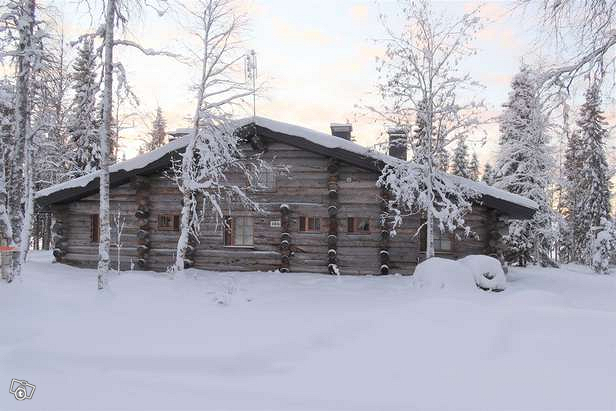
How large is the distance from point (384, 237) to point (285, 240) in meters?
3.53

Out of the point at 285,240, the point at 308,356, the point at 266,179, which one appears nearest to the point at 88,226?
the point at 266,179

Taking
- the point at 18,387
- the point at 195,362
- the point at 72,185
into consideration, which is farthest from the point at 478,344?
the point at 72,185

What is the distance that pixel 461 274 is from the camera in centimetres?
1055

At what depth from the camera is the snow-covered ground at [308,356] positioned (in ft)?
13.8

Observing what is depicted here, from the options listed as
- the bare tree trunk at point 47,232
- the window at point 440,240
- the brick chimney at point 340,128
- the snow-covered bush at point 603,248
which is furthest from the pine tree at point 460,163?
the bare tree trunk at point 47,232

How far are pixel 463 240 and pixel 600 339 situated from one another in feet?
32.6

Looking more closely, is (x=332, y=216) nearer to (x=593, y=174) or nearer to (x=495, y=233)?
(x=495, y=233)

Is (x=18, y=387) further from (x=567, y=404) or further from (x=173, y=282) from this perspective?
(x=173, y=282)

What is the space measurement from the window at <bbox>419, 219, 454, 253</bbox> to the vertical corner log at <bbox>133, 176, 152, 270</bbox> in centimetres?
1016

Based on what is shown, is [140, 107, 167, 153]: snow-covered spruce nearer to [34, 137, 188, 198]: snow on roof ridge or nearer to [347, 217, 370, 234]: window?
[34, 137, 188, 198]: snow on roof ridge

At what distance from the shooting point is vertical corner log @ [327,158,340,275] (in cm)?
1453
